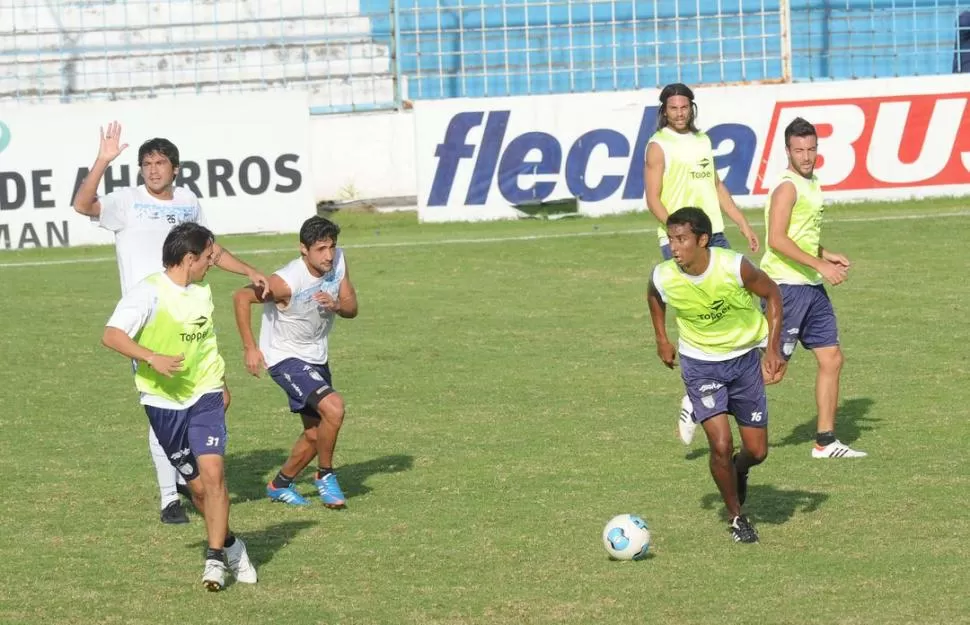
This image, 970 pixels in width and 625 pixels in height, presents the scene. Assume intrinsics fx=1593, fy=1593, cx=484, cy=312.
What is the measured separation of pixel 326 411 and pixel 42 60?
20.1 meters

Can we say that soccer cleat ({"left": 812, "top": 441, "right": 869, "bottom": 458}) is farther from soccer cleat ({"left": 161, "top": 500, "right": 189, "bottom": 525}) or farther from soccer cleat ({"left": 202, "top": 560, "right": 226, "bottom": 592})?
soccer cleat ({"left": 202, "top": 560, "right": 226, "bottom": 592})

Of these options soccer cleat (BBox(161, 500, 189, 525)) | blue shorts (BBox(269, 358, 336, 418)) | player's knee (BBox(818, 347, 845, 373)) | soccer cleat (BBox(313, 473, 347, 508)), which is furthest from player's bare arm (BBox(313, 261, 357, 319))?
player's knee (BBox(818, 347, 845, 373))

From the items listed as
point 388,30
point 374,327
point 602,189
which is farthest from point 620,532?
point 388,30

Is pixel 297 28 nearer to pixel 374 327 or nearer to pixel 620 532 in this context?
pixel 374 327

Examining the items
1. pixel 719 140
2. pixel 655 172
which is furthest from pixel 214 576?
pixel 719 140

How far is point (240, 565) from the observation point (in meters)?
7.60

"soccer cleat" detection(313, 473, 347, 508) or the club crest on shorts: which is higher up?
the club crest on shorts

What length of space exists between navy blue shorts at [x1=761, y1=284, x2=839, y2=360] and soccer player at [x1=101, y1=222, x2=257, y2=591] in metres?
4.01

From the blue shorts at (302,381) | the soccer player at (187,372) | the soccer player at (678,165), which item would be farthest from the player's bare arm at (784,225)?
the soccer player at (187,372)

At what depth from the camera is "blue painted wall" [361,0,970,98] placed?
2631cm

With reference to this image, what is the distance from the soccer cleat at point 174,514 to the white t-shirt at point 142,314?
140 centimetres

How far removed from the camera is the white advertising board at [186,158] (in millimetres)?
22375

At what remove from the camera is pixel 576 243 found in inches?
805

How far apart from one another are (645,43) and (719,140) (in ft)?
15.1
